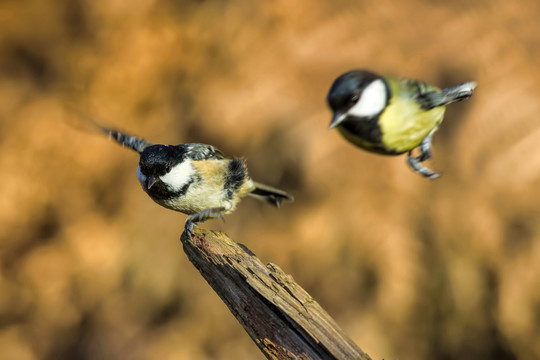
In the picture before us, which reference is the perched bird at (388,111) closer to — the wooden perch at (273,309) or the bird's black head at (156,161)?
the wooden perch at (273,309)

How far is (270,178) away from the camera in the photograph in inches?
144

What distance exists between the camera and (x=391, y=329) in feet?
11.8

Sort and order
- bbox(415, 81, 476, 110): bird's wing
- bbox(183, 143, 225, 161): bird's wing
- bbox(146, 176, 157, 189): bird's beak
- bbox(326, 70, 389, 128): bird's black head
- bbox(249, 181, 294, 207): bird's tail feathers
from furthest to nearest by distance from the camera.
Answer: bbox(249, 181, 294, 207): bird's tail feathers, bbox(183, 143, 225, 161): bird's wing, bbox(146, 176, 157, 189): bird's beak, bbox(415, 81, 476, 110): bird's wing, bbox(326, 70, 389, 128): bird's black head

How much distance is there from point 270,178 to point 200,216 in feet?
5.25

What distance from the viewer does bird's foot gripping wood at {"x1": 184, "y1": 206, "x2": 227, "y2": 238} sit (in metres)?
1.99

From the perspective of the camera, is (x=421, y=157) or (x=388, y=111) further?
(x=421, y=157)

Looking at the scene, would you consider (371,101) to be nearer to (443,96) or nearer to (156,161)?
(443,96)

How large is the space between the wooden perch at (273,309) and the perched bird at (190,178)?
0.76 ft

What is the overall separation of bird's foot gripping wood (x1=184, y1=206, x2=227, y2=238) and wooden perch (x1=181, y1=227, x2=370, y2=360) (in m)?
0.14

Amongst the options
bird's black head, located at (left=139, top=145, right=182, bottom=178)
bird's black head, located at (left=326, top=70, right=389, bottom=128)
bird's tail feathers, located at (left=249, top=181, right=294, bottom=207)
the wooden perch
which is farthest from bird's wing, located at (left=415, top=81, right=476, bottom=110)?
bird's tail feathers, located at (left=249, top=181, right=294, bottom=207)

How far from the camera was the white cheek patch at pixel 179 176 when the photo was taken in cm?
198

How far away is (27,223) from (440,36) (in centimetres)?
305

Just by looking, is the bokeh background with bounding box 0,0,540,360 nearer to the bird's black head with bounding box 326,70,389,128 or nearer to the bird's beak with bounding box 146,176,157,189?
the bird's beak with bounding box 146,176,157,189

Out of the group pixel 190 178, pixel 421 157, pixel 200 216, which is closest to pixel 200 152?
pixel 190 178
